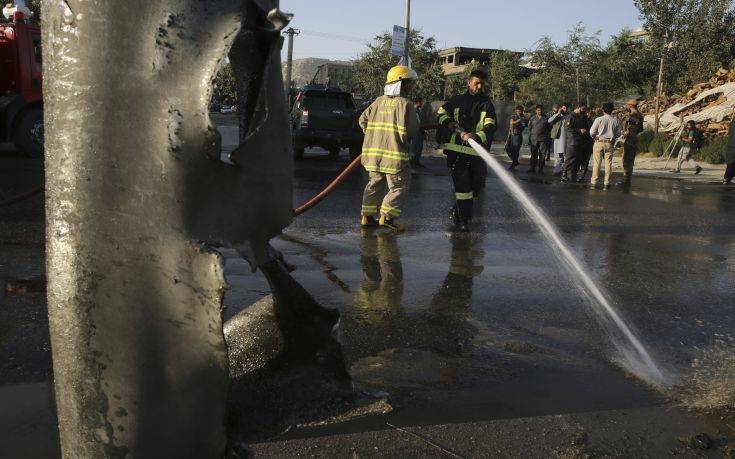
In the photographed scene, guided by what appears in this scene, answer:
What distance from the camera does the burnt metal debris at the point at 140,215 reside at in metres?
1.19

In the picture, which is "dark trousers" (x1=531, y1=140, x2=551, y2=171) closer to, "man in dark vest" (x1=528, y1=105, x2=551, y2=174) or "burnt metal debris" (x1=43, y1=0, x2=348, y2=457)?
"man in dark vest" (x1=528, y1=105, x2=551, y2=174)

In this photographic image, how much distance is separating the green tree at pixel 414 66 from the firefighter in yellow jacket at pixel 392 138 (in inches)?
1177

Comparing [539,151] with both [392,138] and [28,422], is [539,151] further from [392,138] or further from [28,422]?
[28,422]

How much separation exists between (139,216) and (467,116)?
6.29 metres

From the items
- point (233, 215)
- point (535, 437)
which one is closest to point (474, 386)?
point (535, 437)

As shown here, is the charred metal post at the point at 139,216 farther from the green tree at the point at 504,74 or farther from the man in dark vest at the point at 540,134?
the green tree at the point at 504,74

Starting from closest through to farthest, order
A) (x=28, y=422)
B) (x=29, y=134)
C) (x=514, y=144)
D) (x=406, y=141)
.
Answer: (x=28, y=422)
(x=406, y=141)
(x=29, y=134)
(x=514, y=144)

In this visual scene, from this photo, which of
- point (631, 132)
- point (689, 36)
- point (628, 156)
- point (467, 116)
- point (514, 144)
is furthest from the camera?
point (689, 36)

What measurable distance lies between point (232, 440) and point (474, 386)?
202cm

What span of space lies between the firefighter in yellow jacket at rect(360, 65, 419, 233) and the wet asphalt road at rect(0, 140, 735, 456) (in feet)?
1.73

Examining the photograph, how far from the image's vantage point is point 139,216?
1209 millimetres

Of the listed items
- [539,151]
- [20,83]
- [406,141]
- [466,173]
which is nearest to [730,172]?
[539,151]

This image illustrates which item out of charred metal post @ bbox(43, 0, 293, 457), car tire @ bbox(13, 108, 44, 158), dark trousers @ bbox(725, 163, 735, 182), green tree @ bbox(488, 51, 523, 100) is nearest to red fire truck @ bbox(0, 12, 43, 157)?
car tire @ bbox(13, 108, 44, 158)

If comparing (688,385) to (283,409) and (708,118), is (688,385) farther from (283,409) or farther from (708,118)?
(708,118)
